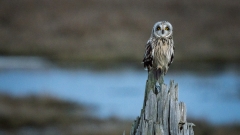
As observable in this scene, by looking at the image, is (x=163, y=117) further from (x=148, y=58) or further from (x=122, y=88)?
(x=122, y=88)

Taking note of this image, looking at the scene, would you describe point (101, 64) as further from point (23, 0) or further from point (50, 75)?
point (23, 0)

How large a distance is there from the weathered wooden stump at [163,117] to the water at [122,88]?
20.8 ft

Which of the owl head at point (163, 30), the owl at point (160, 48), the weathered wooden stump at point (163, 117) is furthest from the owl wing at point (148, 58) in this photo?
the weathered wooden stump at point (163, 117)

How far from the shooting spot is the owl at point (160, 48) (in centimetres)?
679

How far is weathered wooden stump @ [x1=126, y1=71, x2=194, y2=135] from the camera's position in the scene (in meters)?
4.30

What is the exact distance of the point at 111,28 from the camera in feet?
66.3

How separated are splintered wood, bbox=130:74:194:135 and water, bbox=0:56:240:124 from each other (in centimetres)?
635

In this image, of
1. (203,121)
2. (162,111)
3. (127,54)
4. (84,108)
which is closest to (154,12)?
(127,54)

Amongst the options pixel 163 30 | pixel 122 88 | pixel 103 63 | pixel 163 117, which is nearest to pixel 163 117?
pixel 163 117

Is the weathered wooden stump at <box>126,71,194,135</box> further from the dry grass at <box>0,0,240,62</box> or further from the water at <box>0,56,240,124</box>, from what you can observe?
the dry grass at <box>0,0,240,62</box>

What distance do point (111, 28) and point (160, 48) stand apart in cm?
1328

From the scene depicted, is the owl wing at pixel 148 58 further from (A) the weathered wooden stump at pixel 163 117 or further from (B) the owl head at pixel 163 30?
(A) the weathered wooden stump at pixel 163 117

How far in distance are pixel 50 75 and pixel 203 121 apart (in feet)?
20.2

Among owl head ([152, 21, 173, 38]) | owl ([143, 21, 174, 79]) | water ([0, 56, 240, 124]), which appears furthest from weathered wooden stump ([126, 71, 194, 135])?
water ([0, 56, 240, 124])
